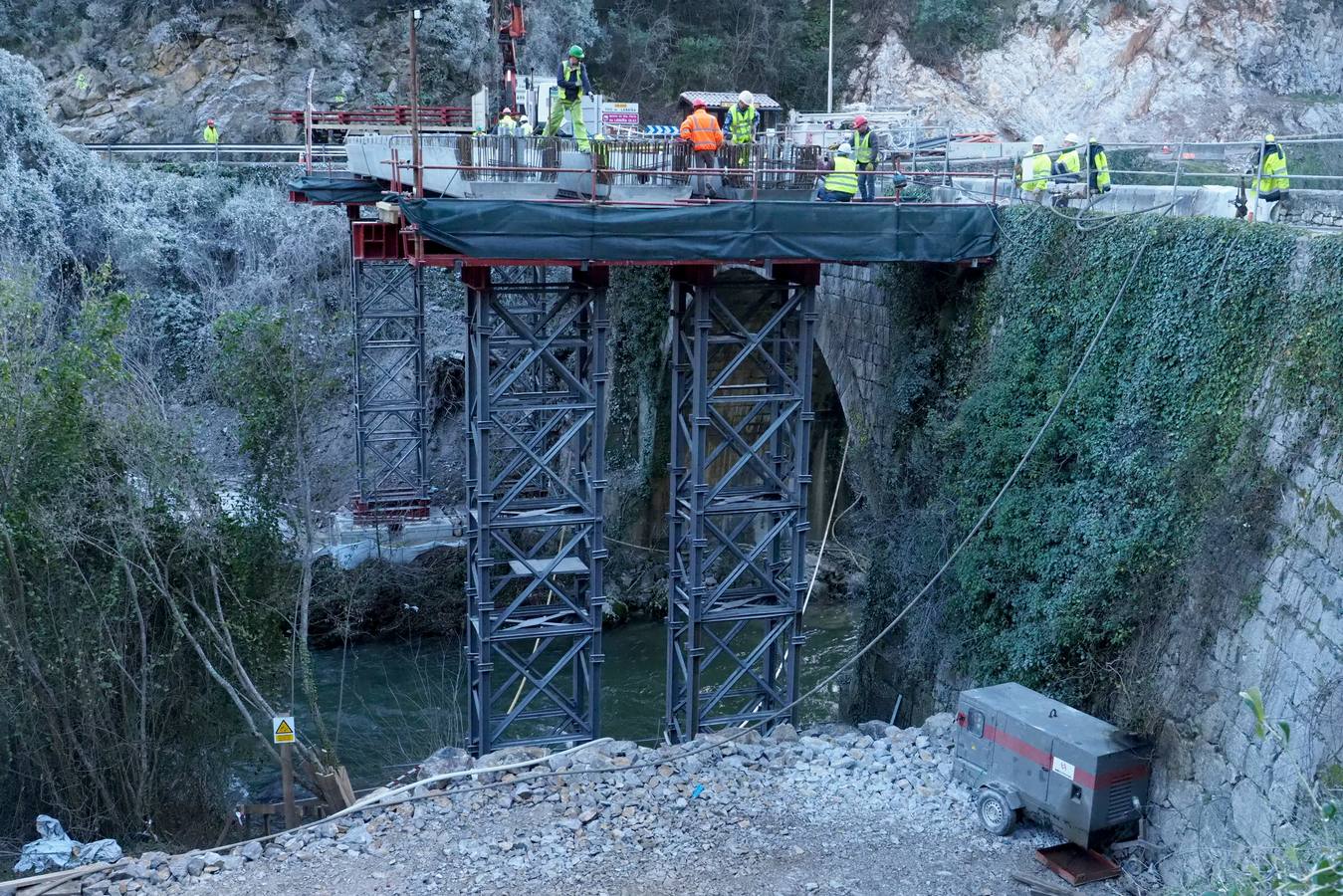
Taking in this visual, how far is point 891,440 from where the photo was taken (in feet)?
55.0

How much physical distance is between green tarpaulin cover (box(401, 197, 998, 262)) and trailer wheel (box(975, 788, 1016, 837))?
641 centimetres

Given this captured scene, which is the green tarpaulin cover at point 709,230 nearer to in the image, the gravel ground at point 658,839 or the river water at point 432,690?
the gravel ground at point 658,839

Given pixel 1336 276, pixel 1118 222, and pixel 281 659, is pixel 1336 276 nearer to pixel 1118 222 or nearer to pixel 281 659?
pixel 1118 222

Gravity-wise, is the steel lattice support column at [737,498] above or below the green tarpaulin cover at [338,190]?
below

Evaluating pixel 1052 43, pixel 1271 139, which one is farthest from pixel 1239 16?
pixel 1271 139

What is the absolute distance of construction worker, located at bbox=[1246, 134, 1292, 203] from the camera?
12828 millimetres

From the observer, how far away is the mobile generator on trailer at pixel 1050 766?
35.0 ft

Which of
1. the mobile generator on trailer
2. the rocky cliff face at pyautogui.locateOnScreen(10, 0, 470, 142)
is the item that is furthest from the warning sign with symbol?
the rocky cliff face at pyautogui.locateOnScreen(10, 0, 470, 142)

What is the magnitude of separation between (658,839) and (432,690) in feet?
35.1

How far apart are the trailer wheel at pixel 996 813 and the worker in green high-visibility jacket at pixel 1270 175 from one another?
7089 millimetres

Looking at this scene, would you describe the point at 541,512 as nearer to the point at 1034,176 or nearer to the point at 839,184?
the point at 839,184

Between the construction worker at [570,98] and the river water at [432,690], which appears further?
the river water at [432,690]

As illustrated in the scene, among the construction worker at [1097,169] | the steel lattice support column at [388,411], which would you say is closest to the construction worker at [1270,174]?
the construction worker at [1097,169]

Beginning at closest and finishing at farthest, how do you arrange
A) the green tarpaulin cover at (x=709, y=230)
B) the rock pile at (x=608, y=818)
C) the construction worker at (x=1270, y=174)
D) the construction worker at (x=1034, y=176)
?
the rock pile at (x=608, y=818) → the green tarpaulin cover at (x=709, y=230) → the construction worker at (x=1270, y=174) → the construction worker at (x=1034, y=176)
